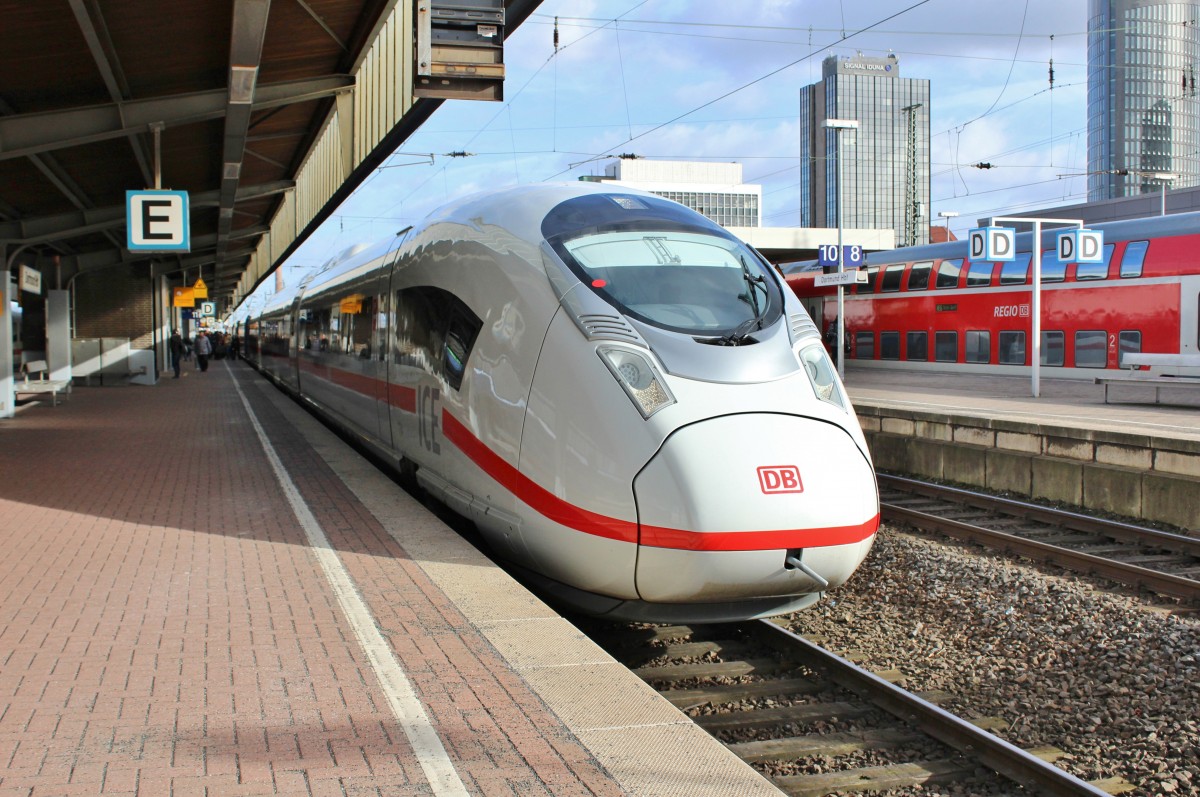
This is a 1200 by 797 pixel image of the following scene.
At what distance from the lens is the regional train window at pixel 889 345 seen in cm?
2712

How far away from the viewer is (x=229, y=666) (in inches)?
183

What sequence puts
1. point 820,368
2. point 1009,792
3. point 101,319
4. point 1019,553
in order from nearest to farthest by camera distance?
Answer: point 1009,792 → point 820,368 → point 1019,553 → point 101,319

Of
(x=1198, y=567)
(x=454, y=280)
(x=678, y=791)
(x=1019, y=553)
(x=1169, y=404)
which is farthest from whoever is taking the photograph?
(x=1169, y=404)

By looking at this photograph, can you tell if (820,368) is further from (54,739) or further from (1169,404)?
(1169,404)

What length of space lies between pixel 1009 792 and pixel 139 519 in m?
6.93

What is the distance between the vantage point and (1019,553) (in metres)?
9.03

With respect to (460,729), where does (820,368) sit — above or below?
above

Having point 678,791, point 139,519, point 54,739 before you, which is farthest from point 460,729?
point 139,519

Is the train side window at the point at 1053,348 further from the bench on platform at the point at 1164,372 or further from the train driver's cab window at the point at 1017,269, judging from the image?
the bench on platform at the point at 1164,372

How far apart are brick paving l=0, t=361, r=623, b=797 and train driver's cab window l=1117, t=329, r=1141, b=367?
53.7ft

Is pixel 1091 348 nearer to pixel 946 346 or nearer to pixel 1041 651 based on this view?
pixel 946 346

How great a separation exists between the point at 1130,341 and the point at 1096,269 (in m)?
1.61

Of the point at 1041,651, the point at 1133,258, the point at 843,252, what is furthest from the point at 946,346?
the point at 1041,651

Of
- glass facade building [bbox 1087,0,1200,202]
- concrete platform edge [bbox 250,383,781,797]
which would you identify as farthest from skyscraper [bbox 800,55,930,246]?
concrete platform edge [bbox 250,383,781,797]
